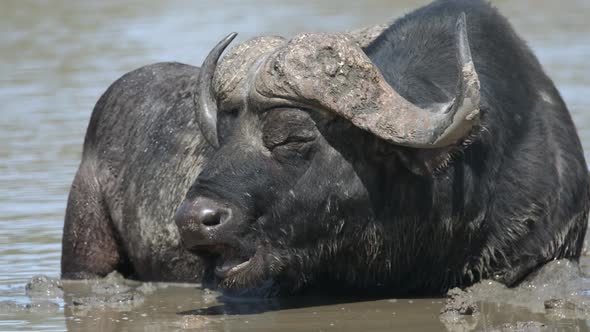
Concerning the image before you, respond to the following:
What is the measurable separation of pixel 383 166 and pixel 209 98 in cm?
115

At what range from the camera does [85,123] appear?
47.3 feet

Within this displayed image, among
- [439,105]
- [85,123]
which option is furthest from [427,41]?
[85,123]

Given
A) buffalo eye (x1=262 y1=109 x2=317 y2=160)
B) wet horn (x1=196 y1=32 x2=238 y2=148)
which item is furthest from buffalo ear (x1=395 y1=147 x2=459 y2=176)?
wet horn (x1=196 y1=32 x2=238 y2=148)

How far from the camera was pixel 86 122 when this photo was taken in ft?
47.5

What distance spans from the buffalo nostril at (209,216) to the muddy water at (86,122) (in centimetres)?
68

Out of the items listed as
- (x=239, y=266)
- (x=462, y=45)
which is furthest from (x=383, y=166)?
(x=239, y=266)

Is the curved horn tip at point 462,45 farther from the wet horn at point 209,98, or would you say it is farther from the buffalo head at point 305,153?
the wet horn at point 209,98

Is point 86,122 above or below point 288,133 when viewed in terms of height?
below

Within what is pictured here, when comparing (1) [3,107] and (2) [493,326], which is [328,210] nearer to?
(2) [493,326]

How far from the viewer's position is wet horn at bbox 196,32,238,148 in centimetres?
760

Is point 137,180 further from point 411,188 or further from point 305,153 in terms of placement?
point 411,188

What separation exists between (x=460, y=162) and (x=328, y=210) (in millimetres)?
740

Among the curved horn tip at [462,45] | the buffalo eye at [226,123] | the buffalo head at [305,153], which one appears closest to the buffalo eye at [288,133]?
the buffalo head at [305,153]

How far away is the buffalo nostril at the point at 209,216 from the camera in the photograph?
662 cm
